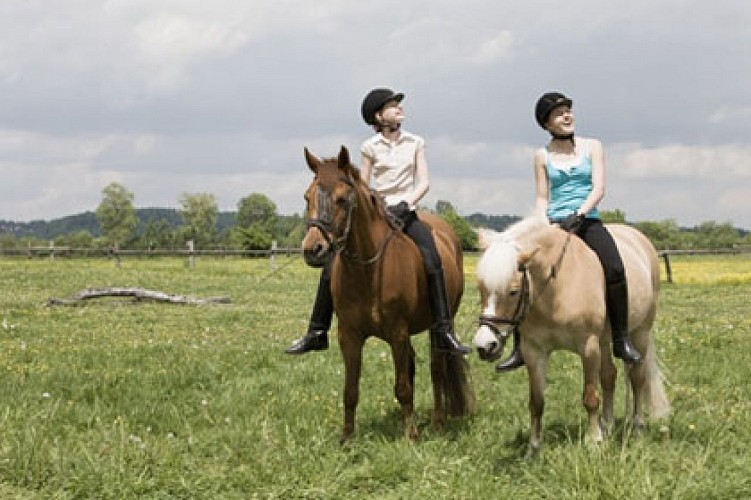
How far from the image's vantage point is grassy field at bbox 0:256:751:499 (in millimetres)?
5090

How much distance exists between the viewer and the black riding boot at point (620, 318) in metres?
6.28

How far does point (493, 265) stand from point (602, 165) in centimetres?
196

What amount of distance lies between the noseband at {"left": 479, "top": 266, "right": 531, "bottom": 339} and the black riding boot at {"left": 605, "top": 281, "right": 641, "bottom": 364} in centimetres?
109

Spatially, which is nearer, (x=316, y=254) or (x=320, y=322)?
(x=316, y=254)

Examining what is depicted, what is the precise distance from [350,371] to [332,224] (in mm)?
1542

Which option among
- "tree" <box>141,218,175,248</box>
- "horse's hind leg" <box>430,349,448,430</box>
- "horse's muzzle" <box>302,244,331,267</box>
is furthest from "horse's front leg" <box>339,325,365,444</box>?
"tree" <box>141,218,175,248</box>

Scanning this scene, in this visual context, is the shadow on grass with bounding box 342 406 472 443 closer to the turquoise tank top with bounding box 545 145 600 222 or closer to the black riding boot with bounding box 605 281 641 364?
the black riding boot with bounding box 605 281 641 364

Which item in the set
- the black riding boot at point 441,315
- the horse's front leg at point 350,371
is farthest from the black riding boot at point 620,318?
the horse's front leg at point 350,371

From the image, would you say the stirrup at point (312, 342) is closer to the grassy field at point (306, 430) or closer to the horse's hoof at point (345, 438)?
the grassy field at point (306, 430)

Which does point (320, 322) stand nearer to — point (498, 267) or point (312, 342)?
point (312, 342)

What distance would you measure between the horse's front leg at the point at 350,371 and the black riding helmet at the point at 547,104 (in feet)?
8.30

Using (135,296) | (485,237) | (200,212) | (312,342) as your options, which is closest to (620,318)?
(485,237)

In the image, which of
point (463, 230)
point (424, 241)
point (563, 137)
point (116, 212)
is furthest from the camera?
point (116, 212)

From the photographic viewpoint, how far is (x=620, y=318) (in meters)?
6.35
